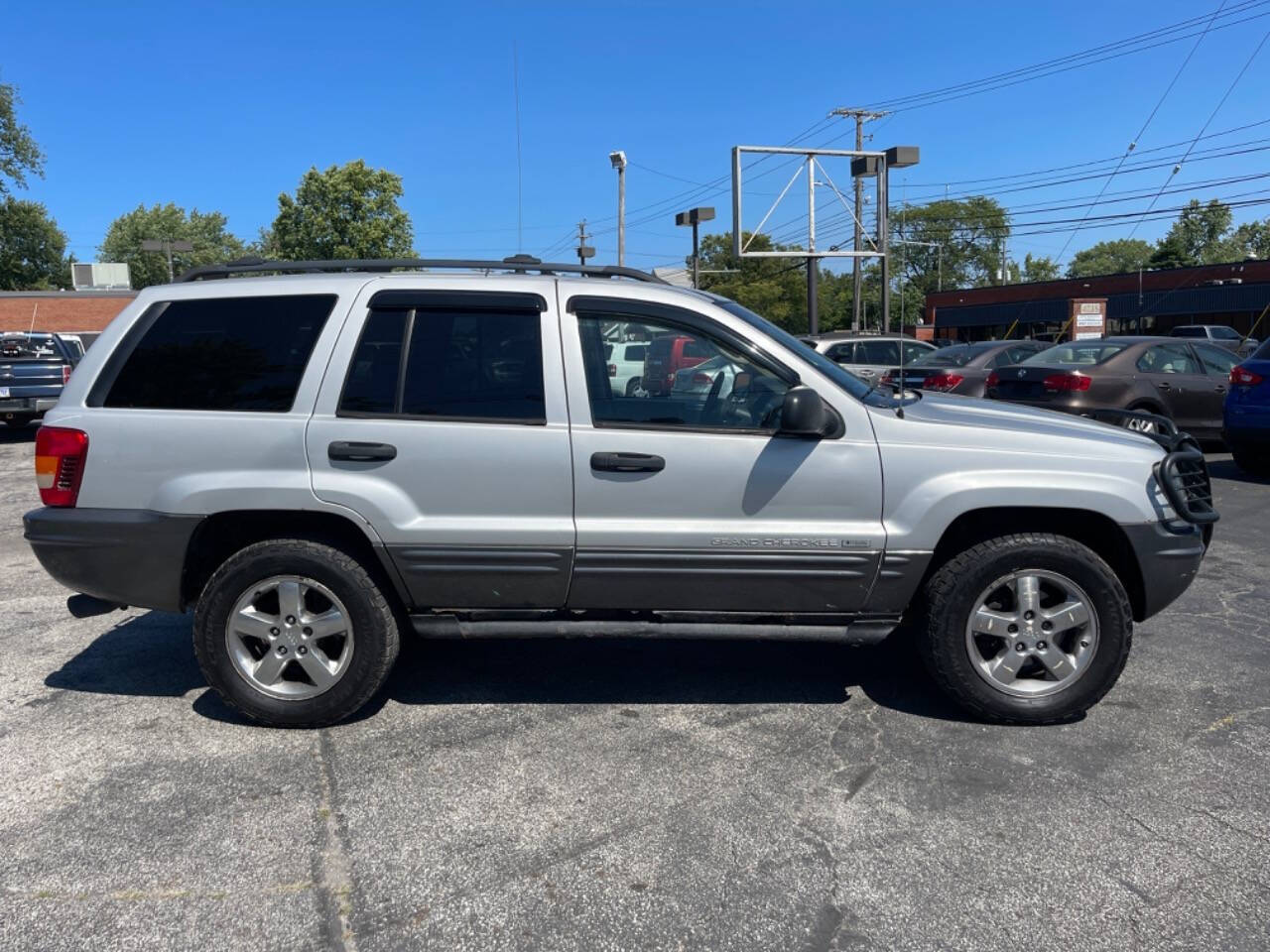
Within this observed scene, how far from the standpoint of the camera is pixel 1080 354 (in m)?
12.2

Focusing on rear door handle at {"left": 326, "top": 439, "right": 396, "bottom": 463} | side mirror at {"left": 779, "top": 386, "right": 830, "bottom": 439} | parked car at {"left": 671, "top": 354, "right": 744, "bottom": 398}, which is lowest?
rear door handle at {"left": 326, "top": 439, "right": 396, "bottom": 463}

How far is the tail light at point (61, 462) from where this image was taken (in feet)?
14.2

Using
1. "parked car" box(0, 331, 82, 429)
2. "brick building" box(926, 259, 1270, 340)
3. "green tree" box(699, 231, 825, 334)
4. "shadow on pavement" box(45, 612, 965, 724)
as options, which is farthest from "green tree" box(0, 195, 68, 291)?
"shadow on pavement" box(45, 612, 965, 724)

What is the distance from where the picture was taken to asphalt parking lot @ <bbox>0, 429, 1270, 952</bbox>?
3021 millimetres

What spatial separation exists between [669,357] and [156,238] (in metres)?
100

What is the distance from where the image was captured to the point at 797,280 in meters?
58.1

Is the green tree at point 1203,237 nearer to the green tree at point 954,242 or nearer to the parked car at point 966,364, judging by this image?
the green tree at point 954,242

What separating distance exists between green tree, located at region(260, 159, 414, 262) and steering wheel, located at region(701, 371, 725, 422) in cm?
5414

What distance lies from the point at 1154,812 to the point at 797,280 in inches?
2219

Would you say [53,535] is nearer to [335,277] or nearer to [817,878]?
[335,277]

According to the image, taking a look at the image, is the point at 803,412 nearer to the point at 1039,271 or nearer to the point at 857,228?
the point at 857,228

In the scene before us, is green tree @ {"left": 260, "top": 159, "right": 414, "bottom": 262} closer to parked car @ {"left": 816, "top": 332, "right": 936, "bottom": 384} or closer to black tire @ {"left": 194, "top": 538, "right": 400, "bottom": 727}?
parked car @ {"left": 816, "top": 332, "right": 936, "bottom": 384}

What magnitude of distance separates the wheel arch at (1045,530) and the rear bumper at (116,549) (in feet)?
10.5

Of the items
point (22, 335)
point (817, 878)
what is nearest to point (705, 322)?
point (817, 878)
